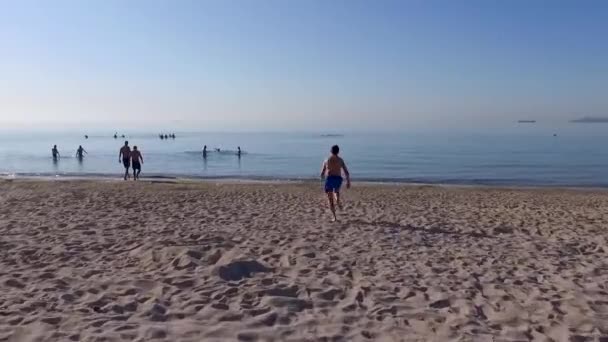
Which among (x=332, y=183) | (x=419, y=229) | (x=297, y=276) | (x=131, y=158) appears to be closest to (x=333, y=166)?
(x=332, y=183)

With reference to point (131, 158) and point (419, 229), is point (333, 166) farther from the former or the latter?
point (131, 158)

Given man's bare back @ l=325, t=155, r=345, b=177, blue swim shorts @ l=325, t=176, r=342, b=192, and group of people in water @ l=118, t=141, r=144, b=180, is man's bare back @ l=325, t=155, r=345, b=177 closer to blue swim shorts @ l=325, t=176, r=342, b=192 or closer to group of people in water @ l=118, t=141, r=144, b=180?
blue swim shorts @ l=325, t=176, r=342, b=192

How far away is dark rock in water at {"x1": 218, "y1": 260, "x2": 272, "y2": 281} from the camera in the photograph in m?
5.93

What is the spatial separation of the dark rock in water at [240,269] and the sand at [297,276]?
2cm

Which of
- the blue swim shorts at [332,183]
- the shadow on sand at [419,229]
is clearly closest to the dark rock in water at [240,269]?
the shadow on sand at [419,229]

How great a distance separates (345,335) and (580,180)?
26827mm

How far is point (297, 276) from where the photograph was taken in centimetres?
603

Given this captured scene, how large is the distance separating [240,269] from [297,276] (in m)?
0.71

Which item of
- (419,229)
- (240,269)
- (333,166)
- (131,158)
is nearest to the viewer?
(240,269)

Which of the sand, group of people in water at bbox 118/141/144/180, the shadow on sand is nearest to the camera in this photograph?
the sand

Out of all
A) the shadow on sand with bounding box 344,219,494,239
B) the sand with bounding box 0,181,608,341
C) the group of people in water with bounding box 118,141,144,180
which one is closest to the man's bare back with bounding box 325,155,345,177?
the sand with bounding box 0,181,608,341

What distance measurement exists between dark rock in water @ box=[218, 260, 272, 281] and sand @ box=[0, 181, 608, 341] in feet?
0.08

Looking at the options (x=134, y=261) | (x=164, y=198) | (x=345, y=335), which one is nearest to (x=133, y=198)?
(x=164, y=198)

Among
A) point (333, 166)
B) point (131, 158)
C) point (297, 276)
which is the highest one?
point (131, 158)
